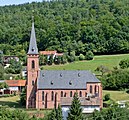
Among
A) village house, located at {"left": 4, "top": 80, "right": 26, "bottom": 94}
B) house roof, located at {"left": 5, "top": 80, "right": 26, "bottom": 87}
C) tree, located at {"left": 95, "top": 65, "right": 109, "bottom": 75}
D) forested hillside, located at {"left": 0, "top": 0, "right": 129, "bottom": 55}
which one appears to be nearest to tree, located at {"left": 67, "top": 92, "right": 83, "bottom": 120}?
village house, located at {"left": 4, "top": 80, "right": 26, "bottom": 94}

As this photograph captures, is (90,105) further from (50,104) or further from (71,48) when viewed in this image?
(71,48)

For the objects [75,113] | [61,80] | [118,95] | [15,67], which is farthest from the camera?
[15,67]

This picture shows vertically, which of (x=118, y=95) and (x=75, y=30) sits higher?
(x=75, y=30)

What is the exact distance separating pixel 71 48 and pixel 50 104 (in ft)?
160

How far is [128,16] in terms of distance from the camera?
133 meters

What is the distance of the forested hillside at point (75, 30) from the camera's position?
117938 mm

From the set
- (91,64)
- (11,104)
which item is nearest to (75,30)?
(91,64)

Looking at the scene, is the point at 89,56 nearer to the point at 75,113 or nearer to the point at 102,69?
the point at 102,69

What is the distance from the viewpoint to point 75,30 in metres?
126

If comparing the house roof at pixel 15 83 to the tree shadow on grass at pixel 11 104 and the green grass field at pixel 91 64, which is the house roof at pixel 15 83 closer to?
the tree shadow on grass at pixel 11 104

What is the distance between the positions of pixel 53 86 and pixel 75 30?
2287 inches

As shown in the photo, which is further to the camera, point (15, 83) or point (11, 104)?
point (15, 83)

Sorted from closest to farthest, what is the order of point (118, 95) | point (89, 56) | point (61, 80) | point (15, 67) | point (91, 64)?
point (61, 80) < point (118, 95) < point (15, 67) < point (91, 64) < point (89, 56)

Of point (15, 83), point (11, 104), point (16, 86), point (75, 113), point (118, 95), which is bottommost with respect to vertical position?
point (75, 113)
